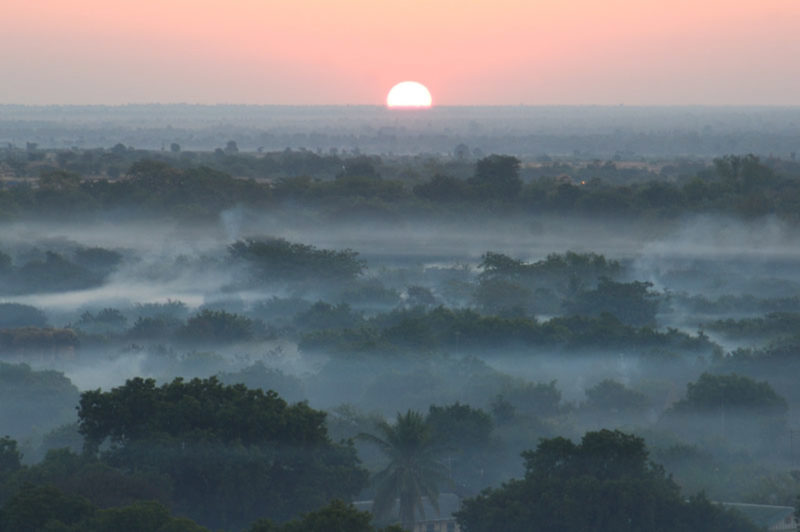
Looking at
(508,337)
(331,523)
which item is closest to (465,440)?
(331,523)

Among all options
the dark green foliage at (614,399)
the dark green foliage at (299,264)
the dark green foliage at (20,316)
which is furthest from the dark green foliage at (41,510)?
the dark green foliage at (299,264)

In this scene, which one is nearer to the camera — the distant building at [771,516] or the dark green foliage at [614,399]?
the distant building at [771,516]

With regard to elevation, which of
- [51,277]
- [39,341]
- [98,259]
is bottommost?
[98,259]

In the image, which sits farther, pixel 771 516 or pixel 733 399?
pixel 733 399

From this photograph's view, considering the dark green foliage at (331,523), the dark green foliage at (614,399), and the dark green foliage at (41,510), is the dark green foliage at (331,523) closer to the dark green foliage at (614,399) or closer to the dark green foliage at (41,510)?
the dark green foliage at (41,510)

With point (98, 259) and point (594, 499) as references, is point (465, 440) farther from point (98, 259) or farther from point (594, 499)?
point (98, 259)

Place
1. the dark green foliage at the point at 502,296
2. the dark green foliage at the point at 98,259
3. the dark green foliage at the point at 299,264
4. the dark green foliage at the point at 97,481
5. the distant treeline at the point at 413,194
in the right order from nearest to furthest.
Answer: the dark green foliage at the point at 97,481
the dark green foliage at the point at 502,296
the dark green foliage at the point at 299,264
the dark green foliage at the point at 98,259
the distant treeline at the point at 413,194

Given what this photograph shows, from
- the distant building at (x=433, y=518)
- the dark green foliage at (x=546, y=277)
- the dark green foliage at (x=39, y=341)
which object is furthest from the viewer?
the dark green foliage at (x=546, y=277)
